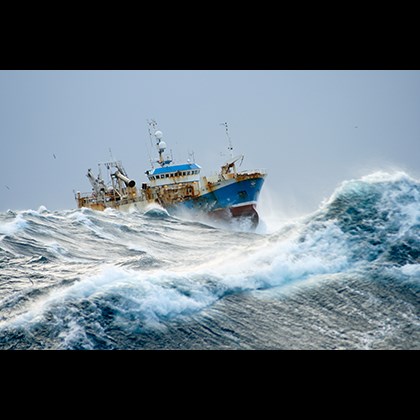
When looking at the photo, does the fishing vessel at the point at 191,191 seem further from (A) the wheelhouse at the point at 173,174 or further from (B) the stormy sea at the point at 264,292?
(B) the stormy sea at the point at 264,292

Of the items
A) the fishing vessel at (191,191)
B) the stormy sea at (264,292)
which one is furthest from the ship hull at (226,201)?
the stormy sea at (264,292)

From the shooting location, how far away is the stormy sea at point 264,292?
22.2 ft

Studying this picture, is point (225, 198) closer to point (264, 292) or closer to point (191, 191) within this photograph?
point (191, 191)

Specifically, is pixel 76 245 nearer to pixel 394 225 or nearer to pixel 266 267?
pixel 266 267

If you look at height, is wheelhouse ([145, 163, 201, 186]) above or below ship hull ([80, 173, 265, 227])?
above

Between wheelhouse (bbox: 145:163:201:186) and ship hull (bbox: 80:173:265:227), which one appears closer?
ship hull (bbox: 80:173:265:227)

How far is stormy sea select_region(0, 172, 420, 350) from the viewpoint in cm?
676

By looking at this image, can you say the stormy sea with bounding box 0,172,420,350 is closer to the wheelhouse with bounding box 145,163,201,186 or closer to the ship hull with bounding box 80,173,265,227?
the ship hull with bounding box 80,173,265,227

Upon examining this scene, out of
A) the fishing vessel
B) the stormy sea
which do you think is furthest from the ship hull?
the stormy sea

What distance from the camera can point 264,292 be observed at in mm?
8258

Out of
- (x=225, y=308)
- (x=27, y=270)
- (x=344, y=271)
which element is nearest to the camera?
(x=225, y=308)
